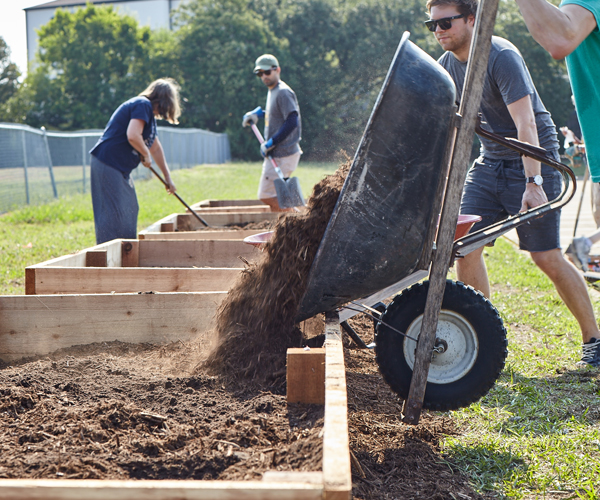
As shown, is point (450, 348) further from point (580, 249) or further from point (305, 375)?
point (580, 249)

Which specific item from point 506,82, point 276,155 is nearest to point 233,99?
point 276,155

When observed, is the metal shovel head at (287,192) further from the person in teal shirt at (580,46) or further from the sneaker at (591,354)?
the person in teal shirt at (580,46)

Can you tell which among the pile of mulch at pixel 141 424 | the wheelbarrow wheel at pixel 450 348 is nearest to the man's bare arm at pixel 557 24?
the wheelbarrow wheel at pixel 450 348

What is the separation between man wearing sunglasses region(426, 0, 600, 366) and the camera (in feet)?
11.3

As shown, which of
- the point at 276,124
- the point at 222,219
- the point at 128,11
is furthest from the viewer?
the point at 128,11

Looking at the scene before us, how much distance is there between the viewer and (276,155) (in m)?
7.71

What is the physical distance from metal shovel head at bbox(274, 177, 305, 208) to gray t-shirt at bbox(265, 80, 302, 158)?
603 millimetres

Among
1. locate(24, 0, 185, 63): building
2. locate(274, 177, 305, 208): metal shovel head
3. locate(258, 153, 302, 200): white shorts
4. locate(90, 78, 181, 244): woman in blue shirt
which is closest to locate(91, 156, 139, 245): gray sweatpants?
locate(90, 78, 181, 244): woman in blue shirt

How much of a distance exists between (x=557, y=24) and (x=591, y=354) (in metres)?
2.13

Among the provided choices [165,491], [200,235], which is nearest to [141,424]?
[165,491]

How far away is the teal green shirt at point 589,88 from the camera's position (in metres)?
2.87

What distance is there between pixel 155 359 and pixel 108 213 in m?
2.81

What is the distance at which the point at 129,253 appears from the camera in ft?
16.5

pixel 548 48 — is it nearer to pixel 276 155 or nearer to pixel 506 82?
pixel 506 82
